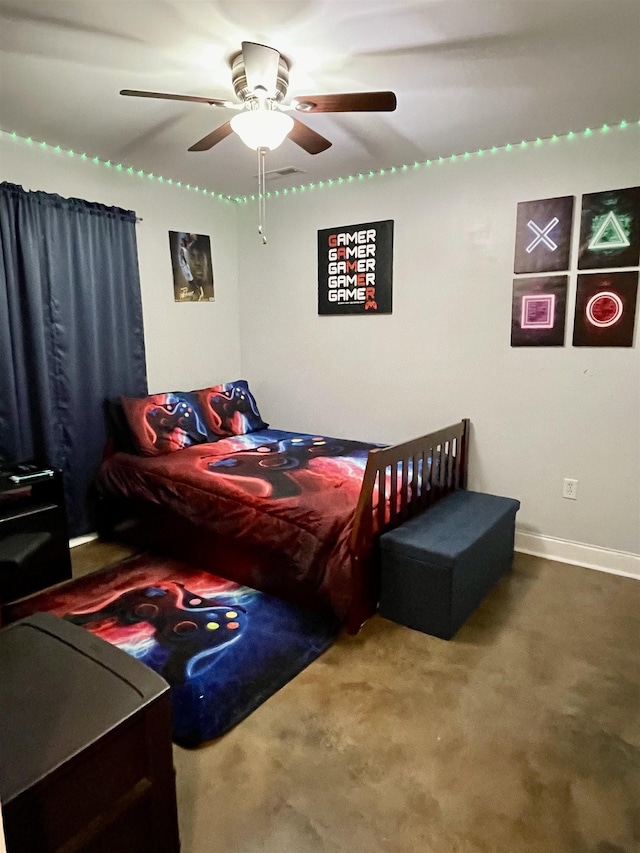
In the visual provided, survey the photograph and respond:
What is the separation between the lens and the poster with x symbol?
113 inches

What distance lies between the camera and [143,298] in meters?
3.57

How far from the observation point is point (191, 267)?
387 centimetres

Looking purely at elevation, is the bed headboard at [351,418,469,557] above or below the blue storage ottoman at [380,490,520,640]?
above

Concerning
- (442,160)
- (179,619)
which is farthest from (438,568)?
(442,160)

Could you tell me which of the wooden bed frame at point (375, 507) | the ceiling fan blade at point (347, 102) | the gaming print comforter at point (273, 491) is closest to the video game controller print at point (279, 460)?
the gaming print comforter at point (273, 491)

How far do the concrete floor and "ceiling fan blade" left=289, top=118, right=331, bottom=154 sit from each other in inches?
83.7

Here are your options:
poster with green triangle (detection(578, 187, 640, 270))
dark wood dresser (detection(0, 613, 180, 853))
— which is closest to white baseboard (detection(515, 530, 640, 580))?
poster with green triangle (detection(578, 187, 640, 270))

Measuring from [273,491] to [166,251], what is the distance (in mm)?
2045

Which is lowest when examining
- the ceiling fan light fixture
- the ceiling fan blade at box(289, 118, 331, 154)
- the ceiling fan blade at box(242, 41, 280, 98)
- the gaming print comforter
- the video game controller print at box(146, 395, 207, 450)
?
the gaming print comforter

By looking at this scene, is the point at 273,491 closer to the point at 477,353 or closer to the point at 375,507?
the point at 375,507

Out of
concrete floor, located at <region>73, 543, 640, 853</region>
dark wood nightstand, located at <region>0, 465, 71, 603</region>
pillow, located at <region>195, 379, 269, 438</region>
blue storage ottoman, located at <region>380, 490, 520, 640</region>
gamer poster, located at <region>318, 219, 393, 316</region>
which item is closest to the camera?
concrete floor, located at <region>73, 543, 640, 853</region>

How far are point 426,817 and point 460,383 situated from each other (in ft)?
7.68

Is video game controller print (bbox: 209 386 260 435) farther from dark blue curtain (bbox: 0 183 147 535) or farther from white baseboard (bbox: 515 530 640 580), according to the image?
white baseboard (bbox: 515 530 640 580)

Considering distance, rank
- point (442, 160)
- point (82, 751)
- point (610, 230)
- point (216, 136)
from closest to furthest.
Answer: point (82, 751) → point (216, 136) → point (610, 230) → point (442, 160)
